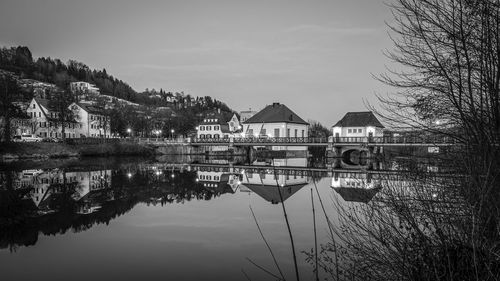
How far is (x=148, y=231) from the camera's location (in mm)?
11953

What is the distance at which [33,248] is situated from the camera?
9836 mm

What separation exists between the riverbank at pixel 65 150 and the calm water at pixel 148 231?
2588cm

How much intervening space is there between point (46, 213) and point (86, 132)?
6862 cm

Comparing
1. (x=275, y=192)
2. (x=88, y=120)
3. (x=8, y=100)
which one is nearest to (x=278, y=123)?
(x=8, y=100)

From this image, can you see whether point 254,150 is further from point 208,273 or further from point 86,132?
point 208,273

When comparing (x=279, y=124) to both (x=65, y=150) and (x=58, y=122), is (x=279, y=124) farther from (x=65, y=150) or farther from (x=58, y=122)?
(x=58, y=122)

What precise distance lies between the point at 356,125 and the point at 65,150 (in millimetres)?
44952

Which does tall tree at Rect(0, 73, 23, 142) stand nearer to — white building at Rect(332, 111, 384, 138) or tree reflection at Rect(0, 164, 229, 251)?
tree reflection at Rect(0, 164, 229, 251)

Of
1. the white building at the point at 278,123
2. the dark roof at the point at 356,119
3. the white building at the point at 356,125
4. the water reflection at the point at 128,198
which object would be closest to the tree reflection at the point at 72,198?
the water reflection at the point at 128,198

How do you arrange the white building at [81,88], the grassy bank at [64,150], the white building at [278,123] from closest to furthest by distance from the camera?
1. the grassy bank at [64,150]
2. the white building at [278,123]
3. the white building at [81,88]

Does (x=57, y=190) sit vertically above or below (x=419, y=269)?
below

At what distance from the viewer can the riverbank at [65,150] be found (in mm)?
43719

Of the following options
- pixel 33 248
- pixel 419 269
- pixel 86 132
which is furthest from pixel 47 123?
pixel 419 269

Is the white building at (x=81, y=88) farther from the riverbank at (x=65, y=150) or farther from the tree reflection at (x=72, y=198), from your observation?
the tree reflection at (x=72, y=198)
